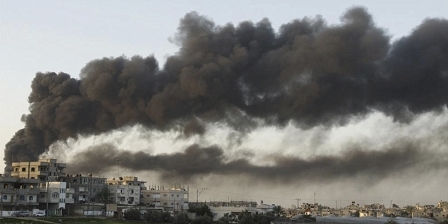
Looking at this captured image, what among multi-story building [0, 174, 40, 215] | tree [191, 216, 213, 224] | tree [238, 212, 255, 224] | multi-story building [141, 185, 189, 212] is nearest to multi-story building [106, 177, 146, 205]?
multi-story building [141, 185, 189, 212]

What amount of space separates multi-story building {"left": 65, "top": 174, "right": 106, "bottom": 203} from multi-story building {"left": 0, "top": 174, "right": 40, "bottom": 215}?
16.5 m

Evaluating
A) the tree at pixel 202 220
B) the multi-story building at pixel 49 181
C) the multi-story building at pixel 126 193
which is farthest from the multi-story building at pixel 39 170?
the tree at pixel 202 220

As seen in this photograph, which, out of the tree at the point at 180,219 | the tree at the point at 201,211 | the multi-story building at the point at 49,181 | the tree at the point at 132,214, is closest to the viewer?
the multi-story building at the point at 49,181

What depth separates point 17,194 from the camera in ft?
297

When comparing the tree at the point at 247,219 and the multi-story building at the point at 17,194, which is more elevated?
the multi-story building at the point at 17,194

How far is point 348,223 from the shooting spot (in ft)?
415

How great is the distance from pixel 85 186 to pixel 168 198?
18661 mm

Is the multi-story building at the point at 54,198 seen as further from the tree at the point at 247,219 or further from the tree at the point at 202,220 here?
the tree at the point at 247,219

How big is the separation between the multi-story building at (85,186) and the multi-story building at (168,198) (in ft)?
35.0

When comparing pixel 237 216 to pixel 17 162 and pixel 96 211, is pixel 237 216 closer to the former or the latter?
pixel 96 211

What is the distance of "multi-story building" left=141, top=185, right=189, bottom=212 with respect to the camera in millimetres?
127438

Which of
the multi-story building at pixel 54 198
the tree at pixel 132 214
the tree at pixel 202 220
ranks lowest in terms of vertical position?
the tree at pixel 202 220

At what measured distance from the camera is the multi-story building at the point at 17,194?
88688 mm

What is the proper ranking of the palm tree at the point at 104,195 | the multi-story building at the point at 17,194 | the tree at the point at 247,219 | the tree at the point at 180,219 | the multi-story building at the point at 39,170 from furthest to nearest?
the palm tree at the point at 104,195, the multi-story building at the point at 39,170, the tree at the point at 247,219, the tree at the point at 180,219, the multi-story building at the point at 17,194
